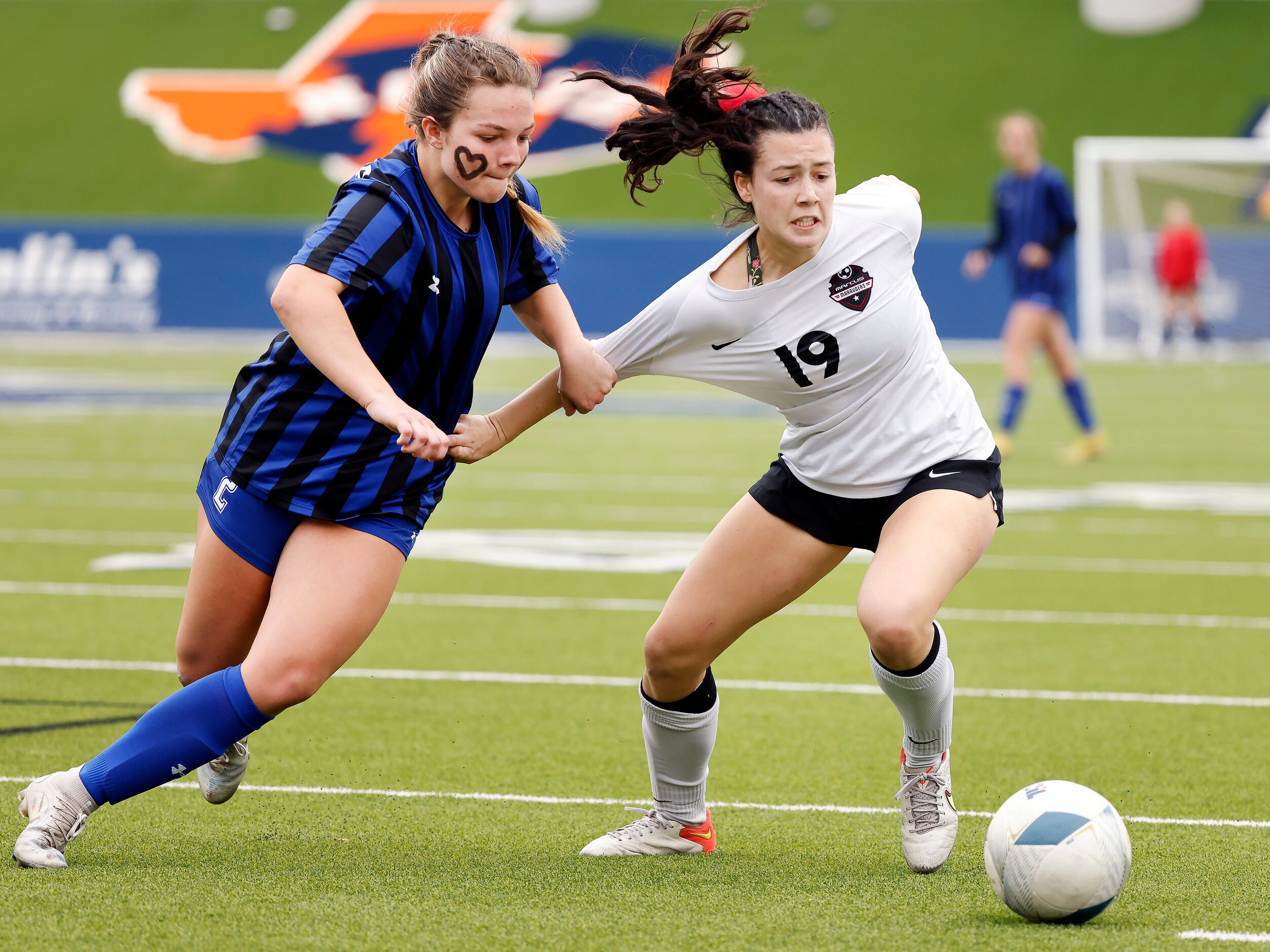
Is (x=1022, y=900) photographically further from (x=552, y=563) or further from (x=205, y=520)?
(x=552, y=563)

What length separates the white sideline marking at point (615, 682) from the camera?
5.92 metres

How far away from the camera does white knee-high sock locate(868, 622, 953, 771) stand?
393cm

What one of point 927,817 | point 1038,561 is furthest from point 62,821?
point 1038,561

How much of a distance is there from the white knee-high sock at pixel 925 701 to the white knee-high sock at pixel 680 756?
47cm

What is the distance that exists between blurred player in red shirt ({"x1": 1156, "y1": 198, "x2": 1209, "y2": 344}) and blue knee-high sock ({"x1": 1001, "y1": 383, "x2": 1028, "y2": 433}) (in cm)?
1153

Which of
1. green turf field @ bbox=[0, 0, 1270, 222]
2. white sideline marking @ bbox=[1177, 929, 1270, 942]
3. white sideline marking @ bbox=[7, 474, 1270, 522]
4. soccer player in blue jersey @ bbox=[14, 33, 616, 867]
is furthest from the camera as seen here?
green turf field @ bbox=[0, 0, 1270, 222]

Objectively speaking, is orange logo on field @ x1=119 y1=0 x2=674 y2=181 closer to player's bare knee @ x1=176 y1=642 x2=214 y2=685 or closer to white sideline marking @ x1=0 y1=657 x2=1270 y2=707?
white sideline marking @ x1=0 y1=657 x2=1270 y2=707

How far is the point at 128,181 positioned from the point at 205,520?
30.8m

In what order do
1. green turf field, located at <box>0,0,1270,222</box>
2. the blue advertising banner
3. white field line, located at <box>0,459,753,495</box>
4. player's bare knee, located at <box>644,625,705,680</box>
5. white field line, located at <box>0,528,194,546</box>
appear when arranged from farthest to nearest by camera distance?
green turf field, located at <box>0,0,1270,222</box> < the blue advertising banner < white field line, located at <box>0,459,753,495</box> < white field line, located at <box>0,528,194,546</box> < player's bare knee, located at <box>644,625,705,680</box>

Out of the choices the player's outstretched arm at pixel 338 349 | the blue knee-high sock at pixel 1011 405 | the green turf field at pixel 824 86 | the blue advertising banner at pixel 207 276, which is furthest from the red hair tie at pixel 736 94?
the green turf field at pixel 824 86

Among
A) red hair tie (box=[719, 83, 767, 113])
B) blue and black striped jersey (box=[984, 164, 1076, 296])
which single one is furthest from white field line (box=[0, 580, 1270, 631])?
blue and black striped jersey (box=[984, 164, 1076, 296])

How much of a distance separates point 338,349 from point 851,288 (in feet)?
4.26

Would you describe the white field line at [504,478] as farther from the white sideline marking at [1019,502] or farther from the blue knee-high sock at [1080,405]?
the blue knee-high sock at [1080,405]

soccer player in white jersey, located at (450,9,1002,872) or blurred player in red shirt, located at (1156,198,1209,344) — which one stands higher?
soccer player in white jersey, located at (450,9,1002,872)
